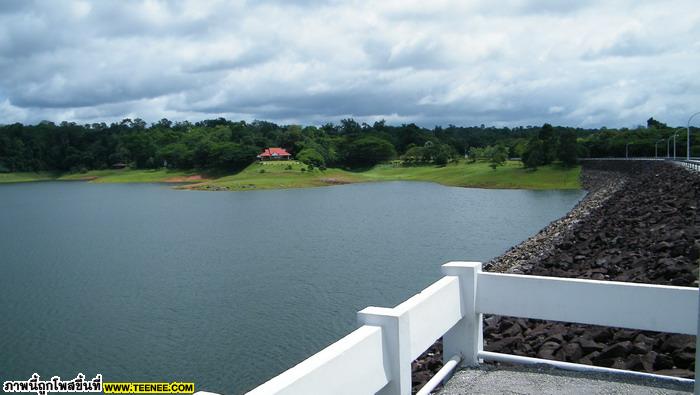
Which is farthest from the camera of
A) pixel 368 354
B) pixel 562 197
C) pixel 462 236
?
pixel 562 197

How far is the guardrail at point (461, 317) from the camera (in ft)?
11.4

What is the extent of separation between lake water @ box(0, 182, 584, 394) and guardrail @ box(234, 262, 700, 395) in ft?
27.1

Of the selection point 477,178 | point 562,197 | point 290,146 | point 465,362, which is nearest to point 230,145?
point 290,146

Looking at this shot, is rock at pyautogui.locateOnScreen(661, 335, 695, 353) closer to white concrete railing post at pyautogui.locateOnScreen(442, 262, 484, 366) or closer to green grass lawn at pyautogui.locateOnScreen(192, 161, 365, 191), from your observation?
white concrete railing post at pyautogui.locateOnScreen(442, 262, 484, 366)

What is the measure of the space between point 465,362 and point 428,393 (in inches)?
29.8

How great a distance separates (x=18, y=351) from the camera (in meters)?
14.7

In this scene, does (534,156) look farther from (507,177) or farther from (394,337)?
(394,337)

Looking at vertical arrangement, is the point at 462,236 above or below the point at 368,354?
below

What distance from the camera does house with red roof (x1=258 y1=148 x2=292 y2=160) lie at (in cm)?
11815

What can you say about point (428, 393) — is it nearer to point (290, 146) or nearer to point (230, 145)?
point (230, 145)

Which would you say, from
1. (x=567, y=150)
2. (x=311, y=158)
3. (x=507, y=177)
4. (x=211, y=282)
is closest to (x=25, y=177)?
(x=311, y=158)

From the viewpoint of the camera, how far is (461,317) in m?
5.22

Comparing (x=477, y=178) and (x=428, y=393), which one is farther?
(x=477, y=178)

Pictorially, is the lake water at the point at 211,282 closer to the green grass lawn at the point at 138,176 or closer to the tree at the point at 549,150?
the tree at the point at 549,150
